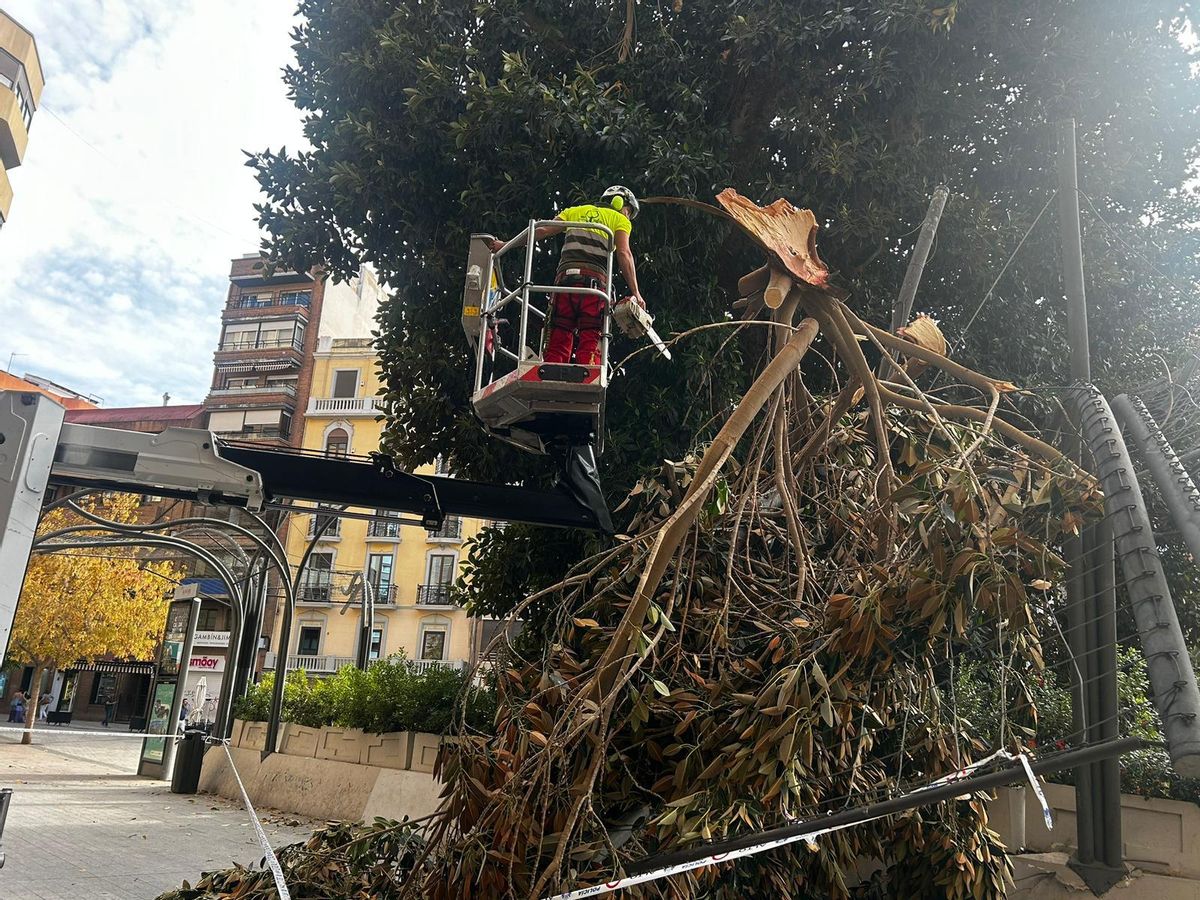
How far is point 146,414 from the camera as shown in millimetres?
43656

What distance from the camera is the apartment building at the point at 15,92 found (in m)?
24.9

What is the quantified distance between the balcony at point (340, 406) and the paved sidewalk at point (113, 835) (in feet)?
80.4

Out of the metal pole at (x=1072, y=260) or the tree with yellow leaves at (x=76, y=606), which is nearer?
the metal pole at (x=1072, y=260)

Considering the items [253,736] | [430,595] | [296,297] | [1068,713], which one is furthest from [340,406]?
[1068,713]

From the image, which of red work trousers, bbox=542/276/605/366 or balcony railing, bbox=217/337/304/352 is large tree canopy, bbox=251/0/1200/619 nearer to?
red work trousers, bbox=542/276/605/366

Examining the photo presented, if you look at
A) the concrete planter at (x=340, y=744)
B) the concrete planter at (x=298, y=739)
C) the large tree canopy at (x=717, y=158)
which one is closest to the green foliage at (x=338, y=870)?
the large tree canopy at (x=717, y=158)

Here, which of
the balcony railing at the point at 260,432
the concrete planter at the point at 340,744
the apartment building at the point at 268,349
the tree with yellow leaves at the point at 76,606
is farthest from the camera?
the apartment building at the point at 268,349

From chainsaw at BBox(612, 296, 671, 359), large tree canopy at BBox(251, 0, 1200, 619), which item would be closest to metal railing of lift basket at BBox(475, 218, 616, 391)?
chainsaw at BBox(612, 296, 671, 359)

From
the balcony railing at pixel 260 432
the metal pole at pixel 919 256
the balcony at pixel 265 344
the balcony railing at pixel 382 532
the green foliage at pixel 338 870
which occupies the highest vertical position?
the balcony at pixel 265 344

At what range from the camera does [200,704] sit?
24078 millimetres

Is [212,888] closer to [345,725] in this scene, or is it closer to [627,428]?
[627,428]

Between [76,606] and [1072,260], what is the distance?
82.3 ft

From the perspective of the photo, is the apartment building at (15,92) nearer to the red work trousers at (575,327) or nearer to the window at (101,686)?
the window at (101,686)

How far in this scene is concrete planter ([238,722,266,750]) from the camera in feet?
43.4
